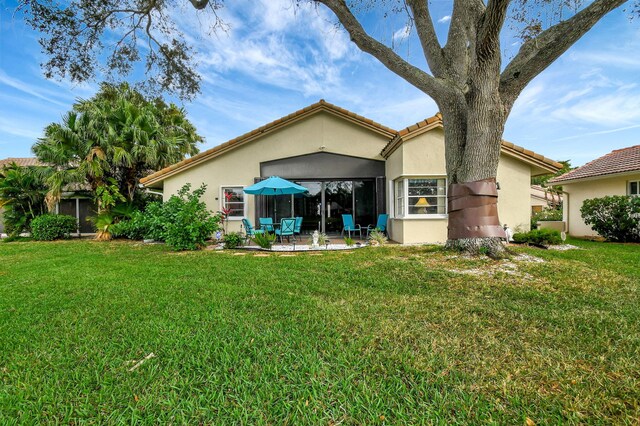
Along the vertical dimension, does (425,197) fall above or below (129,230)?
above

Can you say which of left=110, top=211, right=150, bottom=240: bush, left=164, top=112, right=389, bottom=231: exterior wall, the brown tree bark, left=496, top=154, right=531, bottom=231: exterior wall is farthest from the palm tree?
left=496, top=154, right=531, bottom=231: exterior wall

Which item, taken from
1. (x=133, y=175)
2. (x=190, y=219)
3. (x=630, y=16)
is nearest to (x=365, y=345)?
(x=190, y=219)

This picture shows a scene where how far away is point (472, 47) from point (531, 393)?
727 centimetres

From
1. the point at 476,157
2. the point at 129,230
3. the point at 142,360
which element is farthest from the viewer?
the point at 129,230

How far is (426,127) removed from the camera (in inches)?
406

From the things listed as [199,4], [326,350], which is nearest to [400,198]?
[326,350]

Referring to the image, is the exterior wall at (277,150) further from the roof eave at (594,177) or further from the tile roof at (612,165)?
the tile roof at (612,165)

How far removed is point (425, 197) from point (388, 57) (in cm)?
541

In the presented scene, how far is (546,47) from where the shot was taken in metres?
5.96

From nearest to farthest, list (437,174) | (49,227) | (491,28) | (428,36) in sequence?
(491,28) → (428,36) → (437,174) → (49,227)

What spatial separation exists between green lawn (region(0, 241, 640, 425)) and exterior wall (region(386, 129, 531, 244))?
195 inches

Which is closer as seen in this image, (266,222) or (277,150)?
(266,222)

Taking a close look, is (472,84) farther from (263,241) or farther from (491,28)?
(263,241)

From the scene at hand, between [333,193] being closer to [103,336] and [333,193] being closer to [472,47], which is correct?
[472,47]
